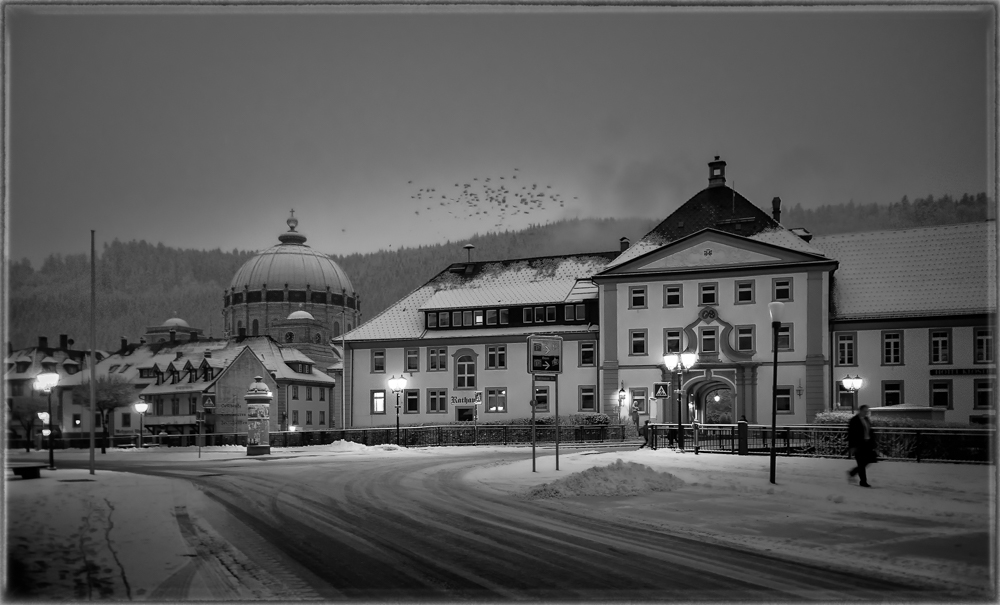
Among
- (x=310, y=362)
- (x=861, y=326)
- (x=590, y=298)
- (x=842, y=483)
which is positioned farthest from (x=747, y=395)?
(x=842, y=483)

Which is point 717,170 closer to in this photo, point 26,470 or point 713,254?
point 26,470

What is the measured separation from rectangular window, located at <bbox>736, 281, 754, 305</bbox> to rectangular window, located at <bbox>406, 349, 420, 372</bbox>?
810 inches

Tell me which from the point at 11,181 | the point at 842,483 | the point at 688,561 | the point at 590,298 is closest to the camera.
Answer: the point at 688,561

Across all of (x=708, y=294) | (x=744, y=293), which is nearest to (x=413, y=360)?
(x=708, y=294)

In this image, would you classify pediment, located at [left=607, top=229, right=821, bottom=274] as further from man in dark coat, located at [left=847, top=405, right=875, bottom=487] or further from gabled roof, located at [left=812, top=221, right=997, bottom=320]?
man in dark coat, located at [left=847, top=405, right=875, bottom=487]

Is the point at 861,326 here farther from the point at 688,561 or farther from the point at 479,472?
the point at 688,561

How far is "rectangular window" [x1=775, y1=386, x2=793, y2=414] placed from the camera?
5003 centimetres

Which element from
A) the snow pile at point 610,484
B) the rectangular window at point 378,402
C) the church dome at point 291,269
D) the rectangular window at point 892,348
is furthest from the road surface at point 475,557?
the rectangular window at point 378,402

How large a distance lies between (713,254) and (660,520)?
128ft

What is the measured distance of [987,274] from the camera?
12.2m

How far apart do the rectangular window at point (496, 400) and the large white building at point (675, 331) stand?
9 cm

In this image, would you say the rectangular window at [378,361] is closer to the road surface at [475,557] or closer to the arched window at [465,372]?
the arched window at [465,372]

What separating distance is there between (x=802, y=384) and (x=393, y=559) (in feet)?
139

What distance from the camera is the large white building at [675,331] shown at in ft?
159
